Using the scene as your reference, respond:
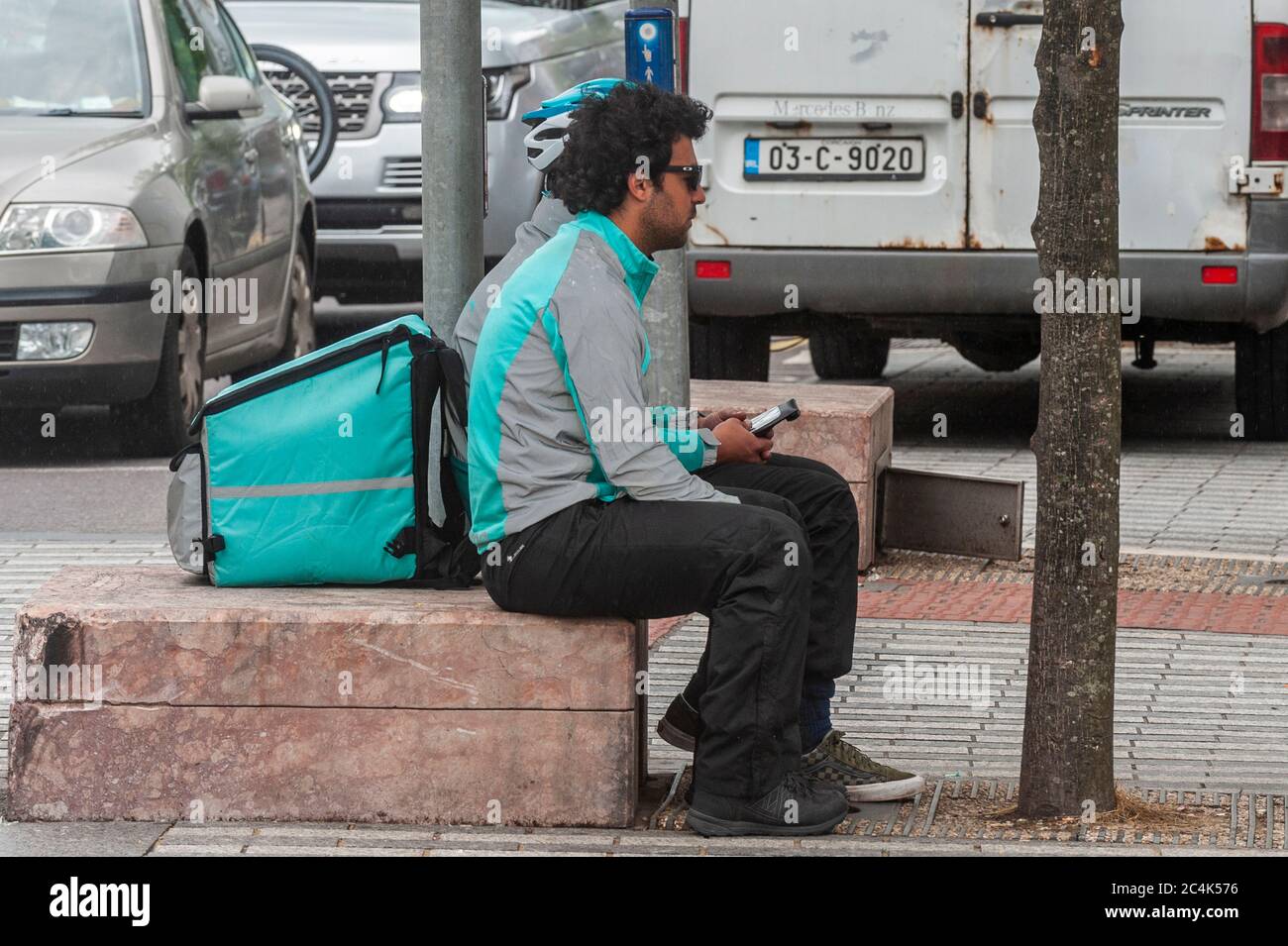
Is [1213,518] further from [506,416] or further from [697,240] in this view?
[506,416]

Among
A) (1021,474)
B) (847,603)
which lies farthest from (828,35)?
(847,603)

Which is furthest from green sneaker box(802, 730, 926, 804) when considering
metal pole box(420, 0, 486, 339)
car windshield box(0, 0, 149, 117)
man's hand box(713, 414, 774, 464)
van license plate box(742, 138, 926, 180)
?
car windshield box(0, 0, 149, 117)

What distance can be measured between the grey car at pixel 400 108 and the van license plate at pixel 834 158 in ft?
Result: 6.76

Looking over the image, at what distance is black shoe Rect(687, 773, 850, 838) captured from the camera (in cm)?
477

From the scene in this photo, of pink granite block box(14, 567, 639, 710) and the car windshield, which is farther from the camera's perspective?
the car windshield

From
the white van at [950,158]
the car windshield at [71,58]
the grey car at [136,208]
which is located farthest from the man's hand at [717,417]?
the car windshield at [71,58]

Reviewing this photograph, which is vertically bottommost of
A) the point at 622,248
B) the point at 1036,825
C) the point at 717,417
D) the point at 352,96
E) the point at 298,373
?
the point at 1036,825

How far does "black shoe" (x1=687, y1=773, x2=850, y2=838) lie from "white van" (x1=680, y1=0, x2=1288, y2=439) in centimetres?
545

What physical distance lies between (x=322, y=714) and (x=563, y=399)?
2.63 feet

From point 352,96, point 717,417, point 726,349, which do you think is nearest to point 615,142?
point 717,417

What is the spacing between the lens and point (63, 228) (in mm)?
9180

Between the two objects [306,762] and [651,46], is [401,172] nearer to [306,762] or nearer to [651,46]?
[651,46]

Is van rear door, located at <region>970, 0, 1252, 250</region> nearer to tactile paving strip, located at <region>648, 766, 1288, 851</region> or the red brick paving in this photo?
the red brick paving

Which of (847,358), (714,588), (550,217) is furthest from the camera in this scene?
(847,358)
